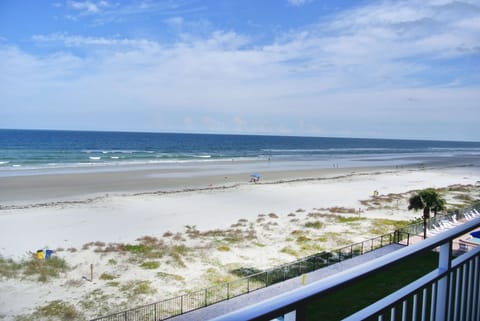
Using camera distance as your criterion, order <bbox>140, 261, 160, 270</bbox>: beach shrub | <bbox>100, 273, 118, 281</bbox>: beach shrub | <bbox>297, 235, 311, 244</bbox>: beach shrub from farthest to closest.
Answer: <bbox>297, 235, 311, 244</bbox>: beach shrub, <bbox>140, 261, 160, 270</bbox>: beach shrub, <bbox>100, 273, 118, 281</bbox>: beach shrub

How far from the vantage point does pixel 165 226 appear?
76.1 ft

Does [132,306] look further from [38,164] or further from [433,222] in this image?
[38,164]

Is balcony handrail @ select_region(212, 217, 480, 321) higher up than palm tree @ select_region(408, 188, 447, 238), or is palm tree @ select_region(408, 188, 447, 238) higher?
balcony handrail @ select_region(212, 217, 480, 321)

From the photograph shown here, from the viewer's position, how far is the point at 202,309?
39.4 feet

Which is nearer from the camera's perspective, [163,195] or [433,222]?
[433,222]

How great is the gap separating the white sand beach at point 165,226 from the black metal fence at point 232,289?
0.89m

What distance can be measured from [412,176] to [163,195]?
36.5 meters

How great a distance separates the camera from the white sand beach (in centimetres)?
1433

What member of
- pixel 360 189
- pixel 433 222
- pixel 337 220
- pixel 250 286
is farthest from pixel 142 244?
pixel 360 189

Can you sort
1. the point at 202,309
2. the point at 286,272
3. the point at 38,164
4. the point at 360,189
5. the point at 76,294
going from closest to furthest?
the point at 202,309 → the point at 76,294 → the point at 286,272 → the point at 360,189 → the point at 38,164

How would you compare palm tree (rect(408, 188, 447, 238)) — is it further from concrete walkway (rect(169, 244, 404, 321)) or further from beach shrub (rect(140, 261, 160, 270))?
beach shrub (rect(140, 261, 160, 270))

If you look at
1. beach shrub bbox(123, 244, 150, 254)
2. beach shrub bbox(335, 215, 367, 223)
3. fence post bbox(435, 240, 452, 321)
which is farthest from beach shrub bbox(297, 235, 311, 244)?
fence post bbox(435, 240, 452, 321)

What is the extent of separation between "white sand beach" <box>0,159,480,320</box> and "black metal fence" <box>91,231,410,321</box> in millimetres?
894

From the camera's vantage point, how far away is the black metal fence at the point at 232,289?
11.9 metres
